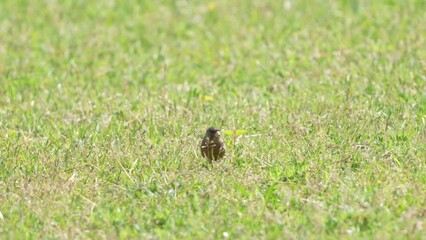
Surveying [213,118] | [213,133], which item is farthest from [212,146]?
[213,118]

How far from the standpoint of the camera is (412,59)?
30.0ft

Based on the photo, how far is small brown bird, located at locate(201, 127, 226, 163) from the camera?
6664 millimetres

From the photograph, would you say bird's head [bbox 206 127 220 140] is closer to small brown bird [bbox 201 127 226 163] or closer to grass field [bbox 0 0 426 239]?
small brown bird [bbox 201 127 226 163]

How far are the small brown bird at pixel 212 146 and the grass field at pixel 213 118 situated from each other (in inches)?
2.8

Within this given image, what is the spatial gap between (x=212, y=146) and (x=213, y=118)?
1.14m

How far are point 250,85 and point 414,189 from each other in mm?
3412

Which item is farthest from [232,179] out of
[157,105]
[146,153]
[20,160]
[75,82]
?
[75,82]

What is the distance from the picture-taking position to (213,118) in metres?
7.78

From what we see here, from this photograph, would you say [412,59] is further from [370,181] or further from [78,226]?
[78,226]

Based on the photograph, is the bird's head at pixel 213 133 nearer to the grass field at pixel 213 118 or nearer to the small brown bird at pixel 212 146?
the small brown bird at pixel 212 146

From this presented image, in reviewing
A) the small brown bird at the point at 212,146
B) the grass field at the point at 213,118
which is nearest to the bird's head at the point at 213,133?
the small brown bird at the point at 212,146

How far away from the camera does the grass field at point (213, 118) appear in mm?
5738

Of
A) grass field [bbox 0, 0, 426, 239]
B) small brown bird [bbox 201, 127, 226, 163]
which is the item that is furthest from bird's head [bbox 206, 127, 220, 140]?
grass field [bbox 0, 0, 426, 239]

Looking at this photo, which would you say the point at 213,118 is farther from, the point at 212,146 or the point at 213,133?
the point at 212,146
